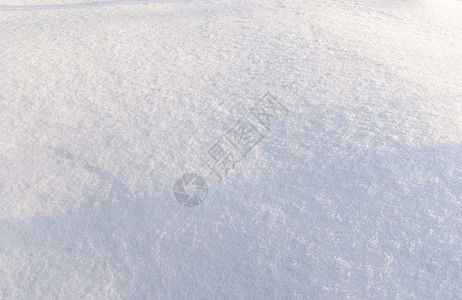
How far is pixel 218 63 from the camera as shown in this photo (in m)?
2.92

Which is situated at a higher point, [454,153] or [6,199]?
[454,153]

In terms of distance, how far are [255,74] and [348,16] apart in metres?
1.39

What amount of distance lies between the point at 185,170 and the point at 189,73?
3.32ft

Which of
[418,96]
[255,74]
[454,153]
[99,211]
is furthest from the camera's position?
[255,74]

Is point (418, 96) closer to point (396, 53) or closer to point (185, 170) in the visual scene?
point (396, 53)

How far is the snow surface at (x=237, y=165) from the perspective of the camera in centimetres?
166

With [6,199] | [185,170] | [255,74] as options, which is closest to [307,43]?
[255,74]

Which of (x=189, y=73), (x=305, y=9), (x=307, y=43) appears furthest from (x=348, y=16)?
(x=189, y=73)

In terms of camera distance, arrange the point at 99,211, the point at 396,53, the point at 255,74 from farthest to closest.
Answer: the point at 396,53 < the point at 255,74 < the point at 99,211

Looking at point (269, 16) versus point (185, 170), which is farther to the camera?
point (269, 16)

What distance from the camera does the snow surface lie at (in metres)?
Result: 1.66

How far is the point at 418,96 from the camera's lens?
8.04 feet

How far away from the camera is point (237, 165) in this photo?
2.12 m

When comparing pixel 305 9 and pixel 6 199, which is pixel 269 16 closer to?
pixel 305 9
